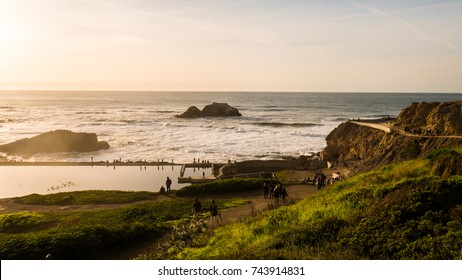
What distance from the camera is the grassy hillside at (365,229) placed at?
10.7 meters

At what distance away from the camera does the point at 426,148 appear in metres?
32.1

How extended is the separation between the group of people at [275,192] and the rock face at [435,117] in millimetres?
19704

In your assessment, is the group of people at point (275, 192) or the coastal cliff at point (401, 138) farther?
the coastal cliff at point (401, 138)

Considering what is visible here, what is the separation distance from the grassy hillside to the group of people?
775 cm

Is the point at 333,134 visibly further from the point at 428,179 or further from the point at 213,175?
the point at 428,179

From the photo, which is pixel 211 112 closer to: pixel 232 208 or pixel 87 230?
pixel 232 208

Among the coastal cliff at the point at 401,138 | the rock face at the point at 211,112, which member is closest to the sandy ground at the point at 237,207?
the coastal cliff at the point at 401,138

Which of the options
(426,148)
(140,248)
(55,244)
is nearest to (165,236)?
(140,248)

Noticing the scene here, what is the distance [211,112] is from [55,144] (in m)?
70.1

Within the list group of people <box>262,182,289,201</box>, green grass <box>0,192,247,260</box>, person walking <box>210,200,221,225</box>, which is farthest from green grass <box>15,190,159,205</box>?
person walking <box>210,200,221,225</box>

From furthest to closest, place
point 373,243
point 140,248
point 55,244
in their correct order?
1. point 140,248
2. point 55,244
3. point 373,243

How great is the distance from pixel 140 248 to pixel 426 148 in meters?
24.0

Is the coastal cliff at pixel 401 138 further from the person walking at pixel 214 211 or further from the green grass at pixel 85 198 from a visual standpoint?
the green grass at pixel 85 198

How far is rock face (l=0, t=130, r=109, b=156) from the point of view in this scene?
67.4 meters
